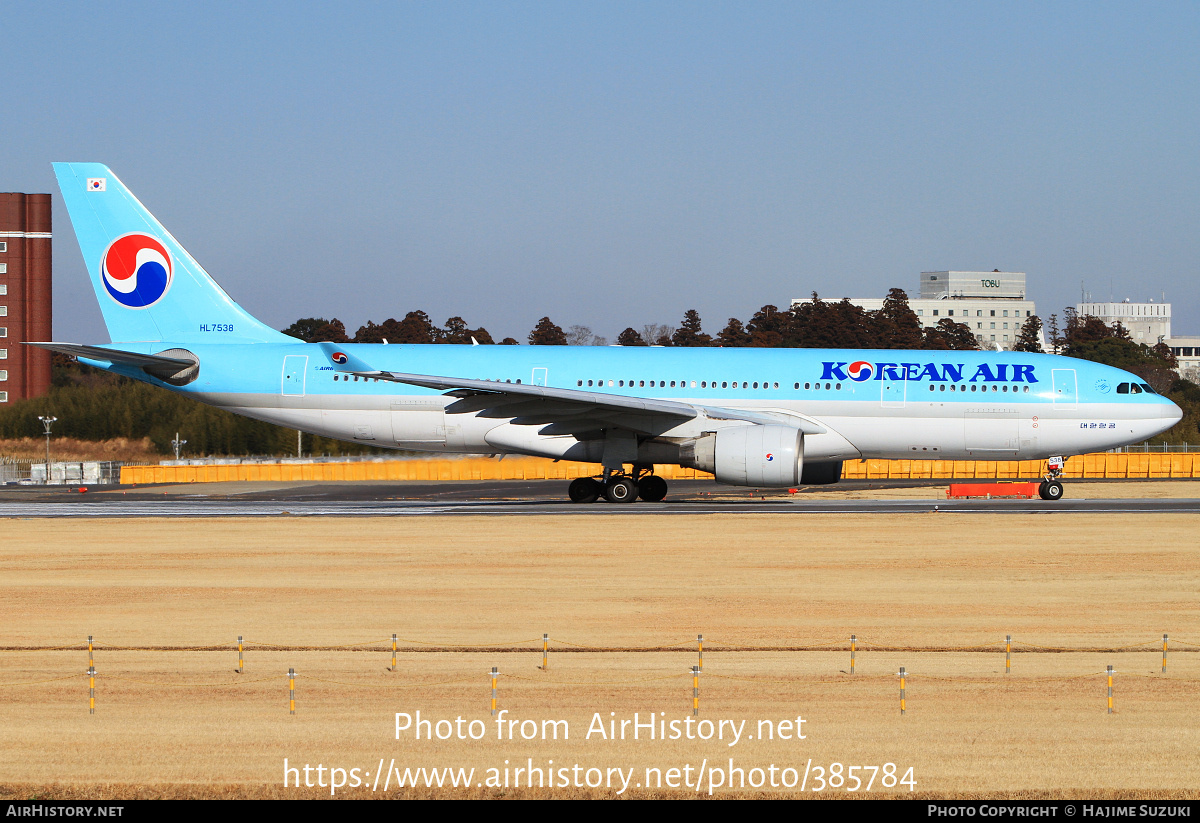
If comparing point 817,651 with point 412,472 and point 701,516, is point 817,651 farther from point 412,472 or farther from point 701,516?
point 412,472

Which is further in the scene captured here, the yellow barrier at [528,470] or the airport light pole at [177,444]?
the airport light pole at [177,444]

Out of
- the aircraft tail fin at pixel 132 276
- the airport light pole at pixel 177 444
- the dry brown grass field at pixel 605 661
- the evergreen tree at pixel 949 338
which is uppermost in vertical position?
the evergreen tree at pixel 949 338

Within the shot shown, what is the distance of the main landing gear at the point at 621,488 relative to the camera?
29.9 metres

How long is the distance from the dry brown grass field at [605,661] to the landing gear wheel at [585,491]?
364 inches

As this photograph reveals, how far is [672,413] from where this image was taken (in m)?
28.0

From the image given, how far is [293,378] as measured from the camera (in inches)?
1193

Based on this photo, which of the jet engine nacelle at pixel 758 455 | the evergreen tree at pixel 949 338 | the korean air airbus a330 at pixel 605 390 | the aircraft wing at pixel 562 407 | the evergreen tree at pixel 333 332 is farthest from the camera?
the evergreen tree at pixel 949 338

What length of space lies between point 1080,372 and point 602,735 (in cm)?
2482

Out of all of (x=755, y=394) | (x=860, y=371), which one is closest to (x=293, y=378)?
(x=755, y=394)

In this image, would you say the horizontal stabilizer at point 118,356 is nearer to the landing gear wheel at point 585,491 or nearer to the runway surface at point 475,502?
the runway surface at point 475,502

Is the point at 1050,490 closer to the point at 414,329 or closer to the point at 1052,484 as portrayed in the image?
the point at 1052,484

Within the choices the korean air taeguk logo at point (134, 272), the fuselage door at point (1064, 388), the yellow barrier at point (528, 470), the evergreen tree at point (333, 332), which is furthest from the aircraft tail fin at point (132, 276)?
the evergreen tree at point (333, 332)

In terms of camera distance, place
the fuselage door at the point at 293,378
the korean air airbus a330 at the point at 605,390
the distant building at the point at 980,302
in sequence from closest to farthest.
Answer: the korean air airbus a330 at the point at 605,390 → the fuselage door at the point at 293,378 → the distant building at the point at 980,302

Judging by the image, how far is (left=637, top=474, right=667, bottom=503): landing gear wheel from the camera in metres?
30.4
